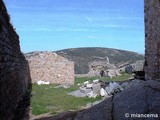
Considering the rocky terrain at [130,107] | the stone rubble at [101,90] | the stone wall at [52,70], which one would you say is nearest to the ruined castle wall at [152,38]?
the stone rubble at [101,90]

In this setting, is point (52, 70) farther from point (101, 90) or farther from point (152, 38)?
point (152, 38)

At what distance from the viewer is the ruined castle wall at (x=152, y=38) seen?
1177 cm

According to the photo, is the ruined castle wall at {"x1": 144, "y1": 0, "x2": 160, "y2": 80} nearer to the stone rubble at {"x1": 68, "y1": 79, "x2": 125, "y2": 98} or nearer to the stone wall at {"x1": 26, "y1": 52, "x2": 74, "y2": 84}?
the stone rubble at {"x1": 68, "y1": 79, "x2": 125, "y2": 98}

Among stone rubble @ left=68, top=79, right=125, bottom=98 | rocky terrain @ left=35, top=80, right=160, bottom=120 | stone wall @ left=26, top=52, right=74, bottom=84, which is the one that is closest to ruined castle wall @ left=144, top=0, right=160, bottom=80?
stone rubble @ left=68, top=79, right=125, bottom=98

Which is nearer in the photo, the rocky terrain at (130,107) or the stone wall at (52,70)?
the rocky terrain at (130,107)

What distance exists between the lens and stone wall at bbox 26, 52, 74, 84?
84.5ft

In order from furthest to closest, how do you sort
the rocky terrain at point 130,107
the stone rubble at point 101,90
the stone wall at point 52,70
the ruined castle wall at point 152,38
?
the stone wall at point 52,70 < the stone rubble at point 101,90 < the ruined castle wall at point 152,38 < the rocky terrain at point 130,107

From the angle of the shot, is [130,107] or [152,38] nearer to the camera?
[130,107]

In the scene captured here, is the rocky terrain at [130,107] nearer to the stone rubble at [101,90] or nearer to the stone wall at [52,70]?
the stone rubble at [101,90]

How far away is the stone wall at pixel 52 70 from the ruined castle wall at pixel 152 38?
13.5 m

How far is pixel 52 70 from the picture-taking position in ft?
85.3

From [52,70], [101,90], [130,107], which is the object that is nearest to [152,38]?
[101,90]

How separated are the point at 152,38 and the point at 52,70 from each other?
1465 centimetres

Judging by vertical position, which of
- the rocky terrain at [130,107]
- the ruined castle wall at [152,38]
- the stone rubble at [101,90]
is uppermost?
the ruined castle wall at [152,38]
